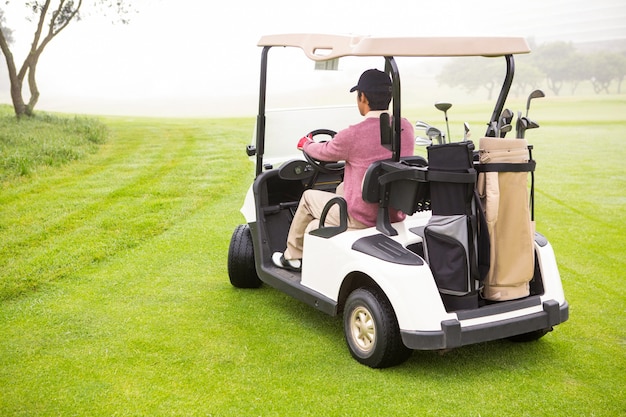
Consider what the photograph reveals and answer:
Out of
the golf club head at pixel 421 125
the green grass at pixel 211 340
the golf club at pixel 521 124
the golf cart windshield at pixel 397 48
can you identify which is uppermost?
the golf cart windshield at pixel 397 48

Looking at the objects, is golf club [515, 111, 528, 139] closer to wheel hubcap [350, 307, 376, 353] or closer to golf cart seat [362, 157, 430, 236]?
golf cart seat [362, 157, 430, 236]

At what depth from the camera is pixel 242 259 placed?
4688 millimetres

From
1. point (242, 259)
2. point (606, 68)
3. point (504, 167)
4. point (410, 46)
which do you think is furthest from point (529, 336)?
point (606, 68)

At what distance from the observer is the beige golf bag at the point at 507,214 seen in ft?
10.7

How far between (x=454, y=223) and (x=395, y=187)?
1.31 ft

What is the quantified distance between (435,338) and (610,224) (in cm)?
473

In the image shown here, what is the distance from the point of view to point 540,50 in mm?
42031

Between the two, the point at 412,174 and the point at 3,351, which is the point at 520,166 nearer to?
the point at 412,174

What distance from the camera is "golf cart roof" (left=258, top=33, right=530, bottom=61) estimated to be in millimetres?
3223

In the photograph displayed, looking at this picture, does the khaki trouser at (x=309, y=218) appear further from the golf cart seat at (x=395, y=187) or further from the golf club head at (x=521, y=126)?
A: the golf club head at (x=521, y=126)

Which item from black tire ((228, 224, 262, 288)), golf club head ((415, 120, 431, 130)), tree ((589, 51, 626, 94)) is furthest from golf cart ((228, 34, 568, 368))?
tree ((589, 51, 626, 94))

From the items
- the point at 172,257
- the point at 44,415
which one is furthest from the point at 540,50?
the point at 44,415

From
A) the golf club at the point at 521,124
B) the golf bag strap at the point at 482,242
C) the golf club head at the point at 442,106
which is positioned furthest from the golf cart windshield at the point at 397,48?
the golf bag strap at the point at 482,242

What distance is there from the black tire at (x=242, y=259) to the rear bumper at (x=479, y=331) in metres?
1.66
